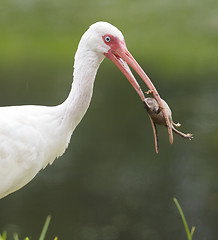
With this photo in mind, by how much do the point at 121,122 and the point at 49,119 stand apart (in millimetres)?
9524

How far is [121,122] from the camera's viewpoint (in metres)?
15.8

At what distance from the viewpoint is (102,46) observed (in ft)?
20.2

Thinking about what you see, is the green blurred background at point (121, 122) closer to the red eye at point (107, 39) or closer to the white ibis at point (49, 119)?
the white ibis at point (49, 119)

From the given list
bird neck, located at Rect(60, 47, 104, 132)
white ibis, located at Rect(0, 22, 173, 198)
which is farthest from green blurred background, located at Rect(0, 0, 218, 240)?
bird neck, located at Rect(60, 47, 104, 132)

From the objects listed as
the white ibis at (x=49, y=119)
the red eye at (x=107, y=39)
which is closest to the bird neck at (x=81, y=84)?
the white ibis at (x=49, y=119)

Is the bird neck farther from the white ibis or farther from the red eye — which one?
the red eye

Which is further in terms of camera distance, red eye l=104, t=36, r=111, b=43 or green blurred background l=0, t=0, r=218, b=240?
green blurred background l=0, t=0, r=218, b=240

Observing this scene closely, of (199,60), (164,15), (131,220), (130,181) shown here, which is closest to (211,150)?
(130,181)

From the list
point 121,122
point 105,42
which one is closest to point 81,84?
point 105,42

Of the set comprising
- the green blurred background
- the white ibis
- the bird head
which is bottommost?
the green blurred background

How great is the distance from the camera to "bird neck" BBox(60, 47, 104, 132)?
6.19m

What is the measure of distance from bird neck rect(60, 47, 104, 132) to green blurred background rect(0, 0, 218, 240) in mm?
5690

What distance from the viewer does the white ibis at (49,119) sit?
6191 mm

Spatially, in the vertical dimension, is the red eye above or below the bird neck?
above
